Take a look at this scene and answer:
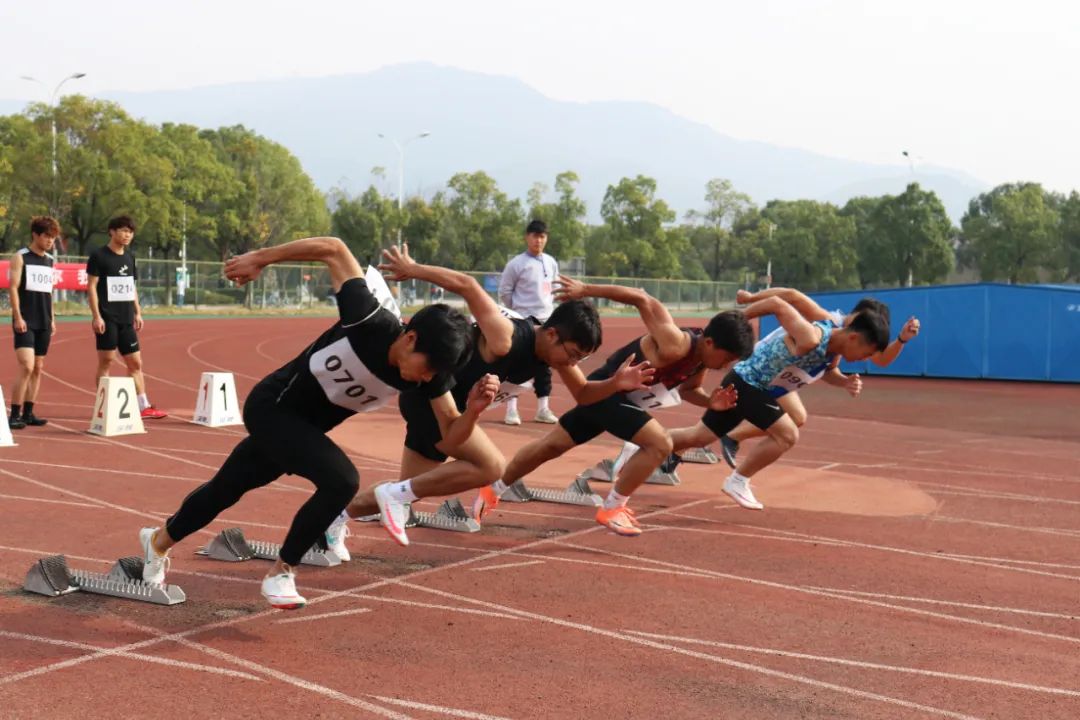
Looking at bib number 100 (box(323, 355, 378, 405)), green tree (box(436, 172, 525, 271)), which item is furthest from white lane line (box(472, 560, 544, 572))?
green tree (box(436, 172, 525, 271))

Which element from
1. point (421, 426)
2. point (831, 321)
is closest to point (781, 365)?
point (831, 321)

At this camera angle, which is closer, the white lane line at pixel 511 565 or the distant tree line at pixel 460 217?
the white lane line at pixel 511 565

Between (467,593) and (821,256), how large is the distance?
74639mm

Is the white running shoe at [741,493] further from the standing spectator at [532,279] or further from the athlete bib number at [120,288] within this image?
the athlete bib number at [120,288]

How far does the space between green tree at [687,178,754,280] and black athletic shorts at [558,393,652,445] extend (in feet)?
236

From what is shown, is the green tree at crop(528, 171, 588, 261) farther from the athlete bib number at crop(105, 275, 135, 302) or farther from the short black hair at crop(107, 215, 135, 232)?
the short black hair at crop(107, 215, 135, 232)

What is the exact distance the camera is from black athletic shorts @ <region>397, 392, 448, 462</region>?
5.75 metres

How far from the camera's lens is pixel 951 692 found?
4074 millimetres

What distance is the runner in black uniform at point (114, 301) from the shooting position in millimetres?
10414

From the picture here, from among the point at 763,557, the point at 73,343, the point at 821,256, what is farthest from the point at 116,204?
the point at 821,256

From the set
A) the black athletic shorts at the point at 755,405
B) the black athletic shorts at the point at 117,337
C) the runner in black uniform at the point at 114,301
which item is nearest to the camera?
the black athletic shorts at the point at 755,405

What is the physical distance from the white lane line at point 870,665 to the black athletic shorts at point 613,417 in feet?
6.56

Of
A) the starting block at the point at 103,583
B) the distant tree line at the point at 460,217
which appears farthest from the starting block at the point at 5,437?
the distant tree line at the point at 460,217

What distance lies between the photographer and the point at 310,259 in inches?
181
